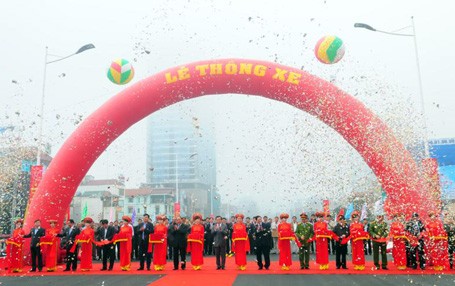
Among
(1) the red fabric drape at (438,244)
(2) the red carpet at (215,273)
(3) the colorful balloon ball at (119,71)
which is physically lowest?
(2) the red carpet at (215,273)

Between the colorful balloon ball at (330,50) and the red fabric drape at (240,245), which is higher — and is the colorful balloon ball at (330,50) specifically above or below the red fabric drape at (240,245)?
above

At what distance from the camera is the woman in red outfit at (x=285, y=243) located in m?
10.3

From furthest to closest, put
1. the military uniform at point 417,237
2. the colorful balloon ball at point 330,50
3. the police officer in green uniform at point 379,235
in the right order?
the colorful balloon ball at point 330,50
the police officer in green uniform at point 379,235
the military uniform at point 417,237

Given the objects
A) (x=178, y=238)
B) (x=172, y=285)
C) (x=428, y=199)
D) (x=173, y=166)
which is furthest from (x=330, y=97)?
(x=173, y=166)

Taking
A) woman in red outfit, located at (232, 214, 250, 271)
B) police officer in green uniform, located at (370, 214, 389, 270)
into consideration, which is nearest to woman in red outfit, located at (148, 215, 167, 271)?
woman in red outfit, located at (232, 214, 250, 271)

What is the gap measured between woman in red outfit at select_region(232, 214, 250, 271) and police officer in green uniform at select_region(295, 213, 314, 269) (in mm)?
1318

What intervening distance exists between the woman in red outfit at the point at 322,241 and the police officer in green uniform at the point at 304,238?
0.28 metres

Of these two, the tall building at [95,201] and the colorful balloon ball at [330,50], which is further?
the tall building at [95,201]

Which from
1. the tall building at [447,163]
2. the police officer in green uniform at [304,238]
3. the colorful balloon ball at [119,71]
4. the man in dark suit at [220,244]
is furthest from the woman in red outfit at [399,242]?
the tall building at [447,163]

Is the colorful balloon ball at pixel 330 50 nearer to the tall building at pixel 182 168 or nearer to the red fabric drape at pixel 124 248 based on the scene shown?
the red fabric drape at pixel 124 248

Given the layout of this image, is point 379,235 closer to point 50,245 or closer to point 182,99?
point 182,99

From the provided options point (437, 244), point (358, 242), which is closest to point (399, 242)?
point (437, 244)

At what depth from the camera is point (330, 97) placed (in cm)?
1123

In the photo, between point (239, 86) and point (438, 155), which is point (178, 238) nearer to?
point (239, 86)
